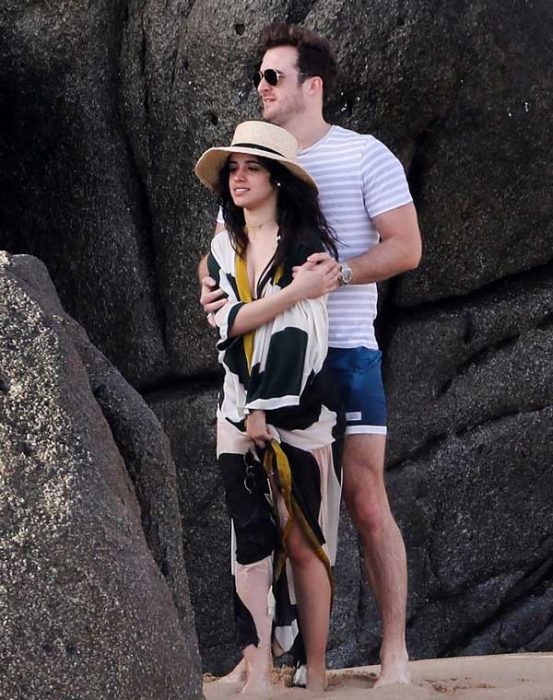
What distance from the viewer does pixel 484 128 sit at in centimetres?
645

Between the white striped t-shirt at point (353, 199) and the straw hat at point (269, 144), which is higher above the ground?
the straw hat at point (269, 144)

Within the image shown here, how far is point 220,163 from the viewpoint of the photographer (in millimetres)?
4742

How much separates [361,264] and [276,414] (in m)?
0.53

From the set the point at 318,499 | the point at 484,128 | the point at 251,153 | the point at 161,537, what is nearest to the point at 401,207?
the point at 251,153

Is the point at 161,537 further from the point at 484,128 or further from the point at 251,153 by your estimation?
the point at 484,128

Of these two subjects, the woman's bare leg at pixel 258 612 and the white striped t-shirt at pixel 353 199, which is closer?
the woman's bare leg at pixel 258 612

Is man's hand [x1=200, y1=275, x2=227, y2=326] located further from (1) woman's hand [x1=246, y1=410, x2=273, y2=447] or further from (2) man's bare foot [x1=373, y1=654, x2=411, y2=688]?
(2) man's bare foot [x1=373, y1=654, x2=411, y2=688]

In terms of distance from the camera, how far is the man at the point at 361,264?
4.67 meters

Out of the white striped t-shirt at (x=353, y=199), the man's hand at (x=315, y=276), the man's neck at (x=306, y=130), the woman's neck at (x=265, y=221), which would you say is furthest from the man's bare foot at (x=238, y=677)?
the man's neck at (x=306, y=130)

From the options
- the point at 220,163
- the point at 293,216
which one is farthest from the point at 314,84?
the point at 293,216

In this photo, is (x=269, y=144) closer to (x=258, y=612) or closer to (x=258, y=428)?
(x=258, y=428)

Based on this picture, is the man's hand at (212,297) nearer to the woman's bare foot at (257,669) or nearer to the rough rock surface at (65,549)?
the woman's bare foot at (257,669)

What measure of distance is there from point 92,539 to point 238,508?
1.48m

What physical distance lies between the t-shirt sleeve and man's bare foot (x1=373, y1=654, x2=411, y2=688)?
1.32 meters
